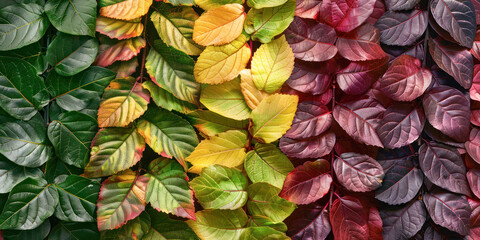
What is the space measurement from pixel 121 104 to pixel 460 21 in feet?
1.71

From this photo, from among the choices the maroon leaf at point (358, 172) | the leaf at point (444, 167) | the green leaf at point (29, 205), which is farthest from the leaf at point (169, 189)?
the leaf at point (444, 167)

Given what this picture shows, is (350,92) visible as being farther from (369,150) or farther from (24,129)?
(24,129)

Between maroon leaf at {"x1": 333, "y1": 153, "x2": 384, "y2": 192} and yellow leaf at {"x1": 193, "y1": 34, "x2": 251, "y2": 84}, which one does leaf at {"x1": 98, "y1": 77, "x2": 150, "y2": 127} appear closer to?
yellow leaf at {"x1": 193, "y1": 34, "x2": 251, "y2": 84}

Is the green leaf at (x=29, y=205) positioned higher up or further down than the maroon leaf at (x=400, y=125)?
further down

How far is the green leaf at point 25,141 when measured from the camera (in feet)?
1.66

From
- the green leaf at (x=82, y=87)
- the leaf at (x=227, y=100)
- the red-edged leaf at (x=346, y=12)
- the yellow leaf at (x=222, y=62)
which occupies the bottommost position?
the leaf at (x=227, y=100)

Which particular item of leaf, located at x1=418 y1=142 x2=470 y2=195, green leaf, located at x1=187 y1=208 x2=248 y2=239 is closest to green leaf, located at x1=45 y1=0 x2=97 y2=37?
green leaf, located at x1=187 y1=208 x2=248 y2=239

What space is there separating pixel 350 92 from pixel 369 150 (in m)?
0.10

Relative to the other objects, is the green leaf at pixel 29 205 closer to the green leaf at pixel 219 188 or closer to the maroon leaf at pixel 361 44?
the green leaf at pixel 219 188

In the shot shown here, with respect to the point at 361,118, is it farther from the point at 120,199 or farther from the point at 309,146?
the point at 120,199

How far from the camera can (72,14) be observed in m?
0.52

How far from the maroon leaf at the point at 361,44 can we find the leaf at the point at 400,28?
2 centimetres

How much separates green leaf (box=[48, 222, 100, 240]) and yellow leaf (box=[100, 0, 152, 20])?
1.01ft

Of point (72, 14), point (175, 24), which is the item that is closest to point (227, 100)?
point (175, 24)
